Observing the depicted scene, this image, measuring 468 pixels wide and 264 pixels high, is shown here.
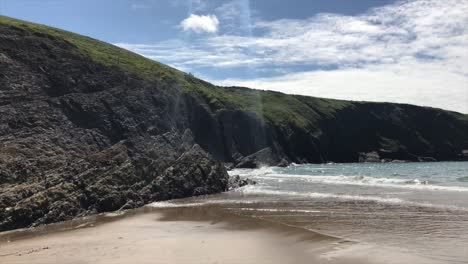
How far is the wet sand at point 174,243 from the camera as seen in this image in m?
13.9

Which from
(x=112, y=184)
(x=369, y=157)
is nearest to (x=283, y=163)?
(x=369, y=157)

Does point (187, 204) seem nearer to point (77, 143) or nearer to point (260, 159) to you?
point (77, 143)

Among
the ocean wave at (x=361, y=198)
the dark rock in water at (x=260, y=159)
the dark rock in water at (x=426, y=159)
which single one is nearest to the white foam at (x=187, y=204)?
the ocean wave at (x=361, y=198)

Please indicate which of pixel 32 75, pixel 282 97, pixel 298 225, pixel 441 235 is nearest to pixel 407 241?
pixel 441 235

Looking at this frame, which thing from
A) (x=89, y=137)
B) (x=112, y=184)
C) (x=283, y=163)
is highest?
(x=89, y=137)

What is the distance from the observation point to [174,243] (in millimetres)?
16453

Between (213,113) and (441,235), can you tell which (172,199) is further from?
(213,113)

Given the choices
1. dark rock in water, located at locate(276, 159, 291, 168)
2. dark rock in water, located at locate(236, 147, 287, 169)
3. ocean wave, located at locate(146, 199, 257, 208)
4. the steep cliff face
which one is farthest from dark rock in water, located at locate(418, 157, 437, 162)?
ocean wave, located at locate(146, 199, 257, 208)

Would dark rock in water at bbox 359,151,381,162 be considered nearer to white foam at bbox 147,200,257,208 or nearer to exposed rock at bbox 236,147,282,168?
exposed rock at bbox 236,147,282,168

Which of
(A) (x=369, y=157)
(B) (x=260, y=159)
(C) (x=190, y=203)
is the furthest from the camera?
(A) (x=369, y=157)

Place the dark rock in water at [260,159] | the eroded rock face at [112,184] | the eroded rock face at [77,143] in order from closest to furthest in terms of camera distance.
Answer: the eroded rock face at [112,184] → the eroded rock face at [77,143] → the dark rock in water at [260,159]

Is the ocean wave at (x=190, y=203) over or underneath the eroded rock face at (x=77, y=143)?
underneath

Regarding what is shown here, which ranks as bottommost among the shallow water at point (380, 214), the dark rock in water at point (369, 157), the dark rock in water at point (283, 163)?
the shallow water at point (380, 214)

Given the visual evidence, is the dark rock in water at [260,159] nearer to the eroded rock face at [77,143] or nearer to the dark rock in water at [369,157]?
the eroded rock face at [77,143]
